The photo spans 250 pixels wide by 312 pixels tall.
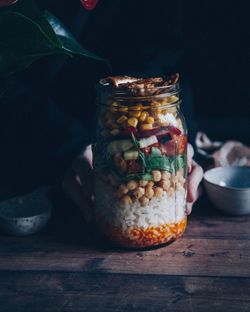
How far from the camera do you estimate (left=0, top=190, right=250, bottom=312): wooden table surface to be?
0.80 metres

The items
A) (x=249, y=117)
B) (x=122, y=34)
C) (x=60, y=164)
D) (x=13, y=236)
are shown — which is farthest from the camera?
(x=249, y=117)

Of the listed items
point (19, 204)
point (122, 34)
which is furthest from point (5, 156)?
point (122, 34)

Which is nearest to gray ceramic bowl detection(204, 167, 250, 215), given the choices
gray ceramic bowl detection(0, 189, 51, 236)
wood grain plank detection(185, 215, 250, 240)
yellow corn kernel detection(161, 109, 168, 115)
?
wood grain plank detection(185, 215, 250, 240)

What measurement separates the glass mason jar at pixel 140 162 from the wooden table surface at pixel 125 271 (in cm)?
5

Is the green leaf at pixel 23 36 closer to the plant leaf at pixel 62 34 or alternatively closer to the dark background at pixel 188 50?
the plant leaf at pixel 62 34

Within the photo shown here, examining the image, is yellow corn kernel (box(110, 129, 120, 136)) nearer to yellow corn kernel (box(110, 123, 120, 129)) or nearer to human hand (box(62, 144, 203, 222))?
yellow corn kernel (box(110, 123, 120, 129))

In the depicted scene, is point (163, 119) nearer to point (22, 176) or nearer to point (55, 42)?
point (55, 42)

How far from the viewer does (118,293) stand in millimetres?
826

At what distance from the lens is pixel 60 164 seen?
118 cm

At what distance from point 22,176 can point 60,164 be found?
0.41 ft

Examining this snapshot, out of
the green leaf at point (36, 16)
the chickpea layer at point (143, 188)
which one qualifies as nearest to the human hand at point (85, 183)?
the chickpea layer at point (143, 188)

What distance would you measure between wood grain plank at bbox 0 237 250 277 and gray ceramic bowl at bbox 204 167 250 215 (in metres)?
0.09

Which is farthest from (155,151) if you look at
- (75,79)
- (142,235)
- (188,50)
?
(188,50)

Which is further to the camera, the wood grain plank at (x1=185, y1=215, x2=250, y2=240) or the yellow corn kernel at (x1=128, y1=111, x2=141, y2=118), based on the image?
the wood grain plank at (x1=185, y1=215, x2=250, y2=240)
